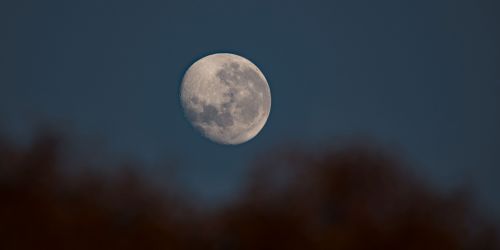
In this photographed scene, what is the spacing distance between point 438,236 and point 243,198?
3672 mm

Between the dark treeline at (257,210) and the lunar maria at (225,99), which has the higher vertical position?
the lunar maria at (225,99)

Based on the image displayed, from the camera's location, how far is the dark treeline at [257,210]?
552 inches

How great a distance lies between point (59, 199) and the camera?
14828 mm

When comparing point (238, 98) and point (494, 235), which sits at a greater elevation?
point (238, 98)

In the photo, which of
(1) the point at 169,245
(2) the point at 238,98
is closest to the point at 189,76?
(2) the point at 238,98

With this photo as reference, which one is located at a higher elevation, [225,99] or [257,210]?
[225,99]

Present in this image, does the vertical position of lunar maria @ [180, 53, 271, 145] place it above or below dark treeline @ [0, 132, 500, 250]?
above

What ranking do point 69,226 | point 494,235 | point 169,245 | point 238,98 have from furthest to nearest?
1. point 238,98
2. point 494,235
3. point 169,245
4. point 69,226

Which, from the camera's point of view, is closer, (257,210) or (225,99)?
(257,210)

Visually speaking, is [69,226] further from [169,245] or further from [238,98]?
[238,98]

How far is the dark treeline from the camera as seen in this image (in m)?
14.0

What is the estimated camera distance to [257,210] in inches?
658

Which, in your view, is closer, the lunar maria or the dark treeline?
the dark treeline

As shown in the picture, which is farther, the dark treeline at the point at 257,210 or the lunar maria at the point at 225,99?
the lunar maria at the point at 225,99
